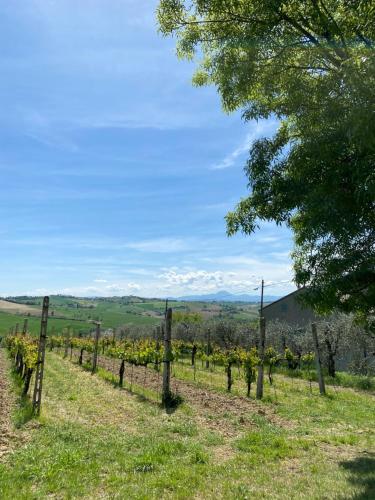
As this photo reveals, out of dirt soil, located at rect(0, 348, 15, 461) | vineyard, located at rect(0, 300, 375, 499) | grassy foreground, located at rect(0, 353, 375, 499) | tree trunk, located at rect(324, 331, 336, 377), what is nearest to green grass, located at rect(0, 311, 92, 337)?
tree trunk, located at rect(324, 331, 336, 377)

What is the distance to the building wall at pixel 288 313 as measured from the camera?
44062 millimetres

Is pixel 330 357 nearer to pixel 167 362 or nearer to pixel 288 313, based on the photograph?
pixel 167 362

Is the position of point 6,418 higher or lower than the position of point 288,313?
lower

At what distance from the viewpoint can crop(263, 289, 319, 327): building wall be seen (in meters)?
44.1

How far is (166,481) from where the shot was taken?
22.1ft

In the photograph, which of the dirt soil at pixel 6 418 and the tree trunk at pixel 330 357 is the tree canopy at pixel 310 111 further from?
the tree trunk at pixel 330 357

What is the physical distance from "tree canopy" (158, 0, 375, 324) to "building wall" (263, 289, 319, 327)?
120 feet

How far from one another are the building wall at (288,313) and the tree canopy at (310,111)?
120 feet

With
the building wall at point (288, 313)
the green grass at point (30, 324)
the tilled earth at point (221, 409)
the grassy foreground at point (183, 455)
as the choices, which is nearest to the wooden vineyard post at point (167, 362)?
the grassy foreground at point (183, 455)

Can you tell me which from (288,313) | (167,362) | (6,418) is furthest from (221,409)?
(288,313)

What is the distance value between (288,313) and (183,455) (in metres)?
39.9

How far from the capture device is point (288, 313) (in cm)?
4653

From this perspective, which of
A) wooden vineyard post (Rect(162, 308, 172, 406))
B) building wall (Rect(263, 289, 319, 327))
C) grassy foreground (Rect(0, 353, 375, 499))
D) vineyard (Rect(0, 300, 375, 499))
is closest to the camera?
grassy foreground (Rect(0, 353, 375, 499))

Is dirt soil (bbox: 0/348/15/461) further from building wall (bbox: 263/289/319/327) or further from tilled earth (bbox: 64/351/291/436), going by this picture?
building wall (bbox: 263/289/319/327)
